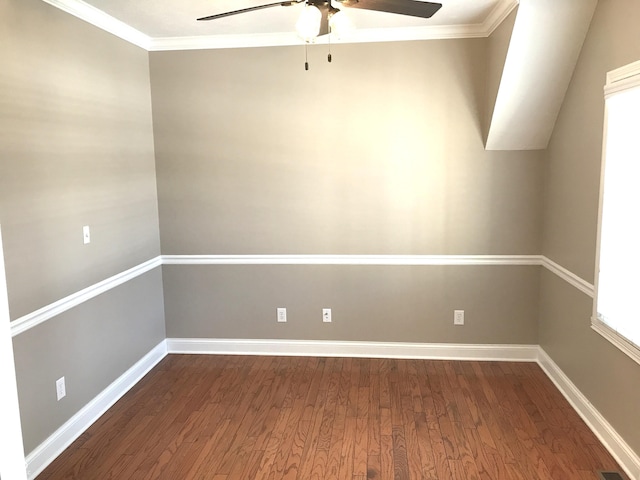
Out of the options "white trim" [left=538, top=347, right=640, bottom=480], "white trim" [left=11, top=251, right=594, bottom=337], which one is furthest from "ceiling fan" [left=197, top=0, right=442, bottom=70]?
"white trim" [left=538, top=347, right=640, bottom=480]

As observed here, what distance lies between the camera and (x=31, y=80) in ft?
7.99

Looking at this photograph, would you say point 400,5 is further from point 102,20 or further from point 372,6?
point 102,20

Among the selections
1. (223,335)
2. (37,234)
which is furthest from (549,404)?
(37,234)

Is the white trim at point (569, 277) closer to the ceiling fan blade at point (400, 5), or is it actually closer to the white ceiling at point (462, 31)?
the white ceiling at point (462, 31)

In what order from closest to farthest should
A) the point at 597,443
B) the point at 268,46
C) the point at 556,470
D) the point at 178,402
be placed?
the point at 556,470 → the point at 597,443 → the point at 178,402 → the point at 268,46

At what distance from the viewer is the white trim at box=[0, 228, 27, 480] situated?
106 cm

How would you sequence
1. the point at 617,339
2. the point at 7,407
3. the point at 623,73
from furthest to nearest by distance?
the point at 617,339 → the point at 623,73 → the point at 7,407

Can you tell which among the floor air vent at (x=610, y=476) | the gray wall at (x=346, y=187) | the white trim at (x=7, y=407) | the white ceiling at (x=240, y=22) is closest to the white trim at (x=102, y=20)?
the white ceiling at (x=240, y=22)

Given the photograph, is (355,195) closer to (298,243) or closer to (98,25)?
(298,243)

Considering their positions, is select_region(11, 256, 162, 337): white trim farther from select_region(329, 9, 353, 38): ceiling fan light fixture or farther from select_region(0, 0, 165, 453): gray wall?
select_region(329, 9, 353, 38): ceiling fan light fixture

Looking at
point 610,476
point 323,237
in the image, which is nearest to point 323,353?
point 323,237

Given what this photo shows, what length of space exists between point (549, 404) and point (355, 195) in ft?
6.40

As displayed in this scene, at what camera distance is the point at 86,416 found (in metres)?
2.90

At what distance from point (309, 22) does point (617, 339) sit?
2.17 metres
